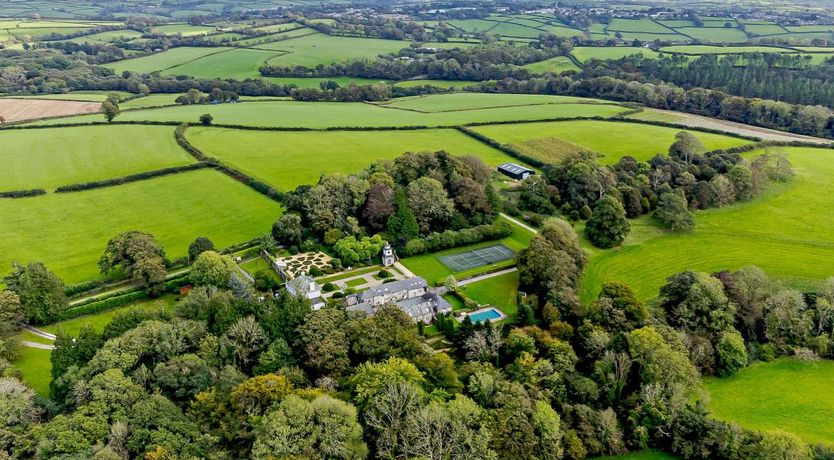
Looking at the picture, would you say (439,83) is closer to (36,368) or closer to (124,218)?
(124,218)

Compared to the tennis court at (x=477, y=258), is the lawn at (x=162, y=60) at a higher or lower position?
higher

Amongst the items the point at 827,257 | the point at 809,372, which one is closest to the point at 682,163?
the point at 827,257

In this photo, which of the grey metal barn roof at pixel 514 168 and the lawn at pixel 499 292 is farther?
the grey metal barn roof at pixel 514 168

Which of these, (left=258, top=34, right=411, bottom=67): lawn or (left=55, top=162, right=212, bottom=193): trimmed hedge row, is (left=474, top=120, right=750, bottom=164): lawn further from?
(left=258, top=34, right=411, bottom=67): lawn

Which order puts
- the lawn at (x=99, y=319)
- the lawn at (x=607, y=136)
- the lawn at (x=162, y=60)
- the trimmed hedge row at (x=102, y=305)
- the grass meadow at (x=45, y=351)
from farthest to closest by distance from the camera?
the lawn at (x=162, y=60) < the lawn at (x=607, y=136) < the trimmed hedge row at (x=102, y=305) < the lawn at (x=99, y=319) < the grass meadow at (x=45, y=351)

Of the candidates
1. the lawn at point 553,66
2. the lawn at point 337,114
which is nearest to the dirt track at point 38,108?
the lawn at point 337,114

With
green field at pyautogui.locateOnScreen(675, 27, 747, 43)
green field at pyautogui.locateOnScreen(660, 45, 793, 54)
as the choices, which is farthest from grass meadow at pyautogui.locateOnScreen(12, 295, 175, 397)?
green field at pyautogui.locateOnScreen(675, 27, 747, 43)

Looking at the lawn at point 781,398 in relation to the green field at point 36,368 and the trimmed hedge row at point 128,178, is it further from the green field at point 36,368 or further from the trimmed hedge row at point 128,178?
the trimmed hedge row at point 128,178
